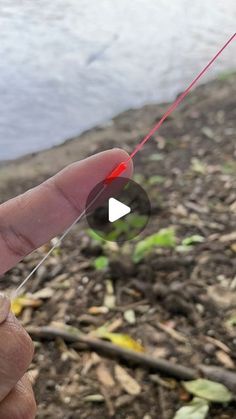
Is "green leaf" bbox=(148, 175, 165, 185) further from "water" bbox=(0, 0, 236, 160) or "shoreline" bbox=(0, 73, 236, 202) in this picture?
"water" bbox=(0, 0, 236, 160)

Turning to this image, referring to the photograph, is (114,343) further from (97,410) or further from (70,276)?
(70,276)

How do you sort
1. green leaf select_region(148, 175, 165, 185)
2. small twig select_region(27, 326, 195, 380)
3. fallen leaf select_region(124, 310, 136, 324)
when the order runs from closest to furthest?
small twig select_region(27, 326, 195, 380) → fallen leaf select_region(124, 310, 136, 324) → green leaf select_region(148, 175, 165, 185)

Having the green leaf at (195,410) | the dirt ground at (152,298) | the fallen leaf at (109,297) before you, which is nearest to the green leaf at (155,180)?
the dirt ground at (152,298)

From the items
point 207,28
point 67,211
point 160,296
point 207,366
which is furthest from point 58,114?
point 67,211

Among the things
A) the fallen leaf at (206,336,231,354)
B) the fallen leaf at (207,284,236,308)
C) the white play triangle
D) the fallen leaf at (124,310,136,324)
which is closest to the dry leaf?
the fallen leaf at (124,310,136,324)

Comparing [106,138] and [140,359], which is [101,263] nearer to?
[140,359]
